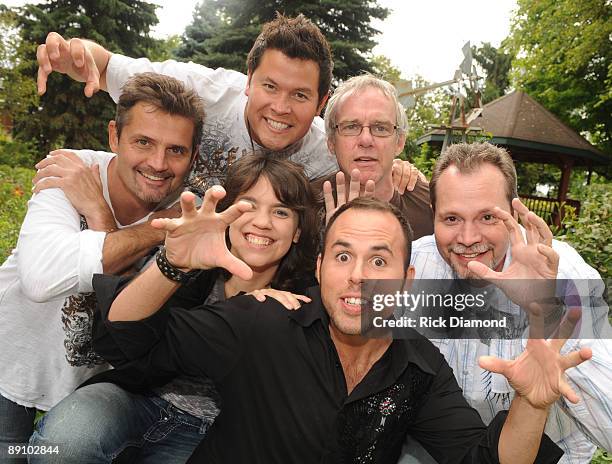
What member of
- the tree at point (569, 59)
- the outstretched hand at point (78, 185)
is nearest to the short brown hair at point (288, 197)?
the outstretched hand at point (78, 185)

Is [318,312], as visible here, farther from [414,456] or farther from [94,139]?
[94,139]

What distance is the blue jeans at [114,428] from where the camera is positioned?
2.20m

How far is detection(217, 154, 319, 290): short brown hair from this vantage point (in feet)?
8.88

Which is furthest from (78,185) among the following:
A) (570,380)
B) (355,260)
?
(570,380)

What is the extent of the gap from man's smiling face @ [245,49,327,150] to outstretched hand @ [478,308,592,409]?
83.1 inches

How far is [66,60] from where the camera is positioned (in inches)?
118

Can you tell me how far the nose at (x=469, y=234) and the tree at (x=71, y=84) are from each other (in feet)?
59.8

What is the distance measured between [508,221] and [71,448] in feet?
6.50

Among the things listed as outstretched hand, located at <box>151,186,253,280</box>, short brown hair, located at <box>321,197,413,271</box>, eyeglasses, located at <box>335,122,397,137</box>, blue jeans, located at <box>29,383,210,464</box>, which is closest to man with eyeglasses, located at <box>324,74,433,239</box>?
eyeglasses, located at <box>335,122,397,137</box>

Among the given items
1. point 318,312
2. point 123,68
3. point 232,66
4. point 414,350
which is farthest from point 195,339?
point 232,66

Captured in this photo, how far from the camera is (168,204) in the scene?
299 cm

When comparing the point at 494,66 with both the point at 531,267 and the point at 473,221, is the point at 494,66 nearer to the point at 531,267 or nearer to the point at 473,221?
the point at 473,221

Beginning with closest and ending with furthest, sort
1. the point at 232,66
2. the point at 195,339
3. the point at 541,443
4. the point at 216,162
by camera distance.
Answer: the point at 541,443, the point at 195,339, the point at 216,162, the point at 232,66

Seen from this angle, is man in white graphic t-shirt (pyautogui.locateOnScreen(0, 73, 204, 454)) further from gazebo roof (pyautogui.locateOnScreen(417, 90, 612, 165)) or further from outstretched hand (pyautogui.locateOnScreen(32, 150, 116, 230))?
gazebo roof (pyautogui.locateOnScreen(417, 90, 612, 165))
